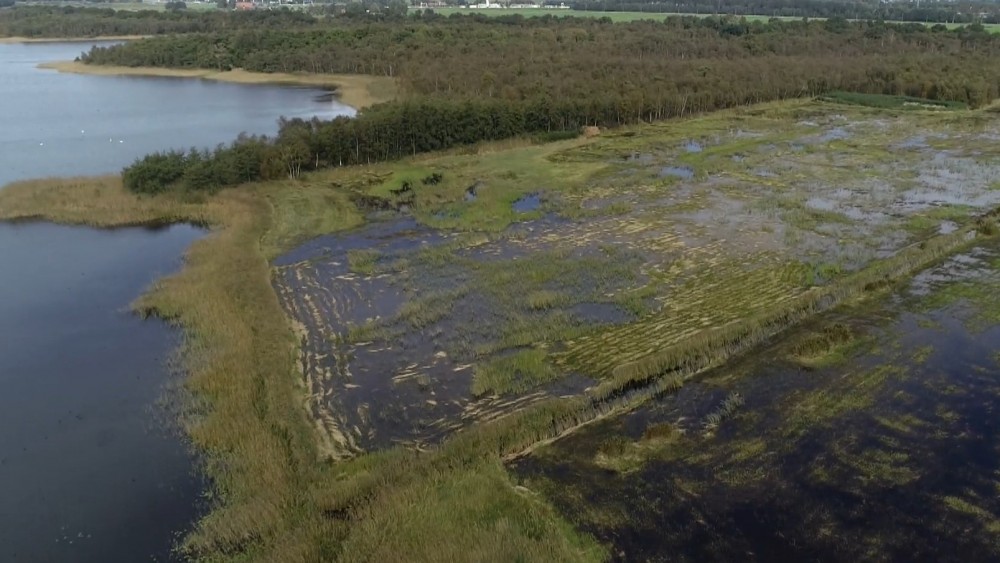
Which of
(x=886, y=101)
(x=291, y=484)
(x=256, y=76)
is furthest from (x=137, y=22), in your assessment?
(x=291, y=484)

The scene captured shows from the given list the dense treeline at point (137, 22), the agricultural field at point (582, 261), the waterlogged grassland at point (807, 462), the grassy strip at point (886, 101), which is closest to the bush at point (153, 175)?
the agricultural field at point (582, 261)

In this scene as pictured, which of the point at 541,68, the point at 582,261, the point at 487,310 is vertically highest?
the point at 541,68

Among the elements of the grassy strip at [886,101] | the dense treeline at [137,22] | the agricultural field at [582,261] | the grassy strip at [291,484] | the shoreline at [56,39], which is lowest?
the grassy strip at [291,484]

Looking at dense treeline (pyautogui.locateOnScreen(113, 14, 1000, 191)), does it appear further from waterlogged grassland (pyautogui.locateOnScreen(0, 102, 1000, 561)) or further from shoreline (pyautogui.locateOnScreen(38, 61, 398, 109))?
waterlogged grassland (pyautogui.locateOnScreen(0, 102, 1000, 561))

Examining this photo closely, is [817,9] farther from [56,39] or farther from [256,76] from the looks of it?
[56,39]

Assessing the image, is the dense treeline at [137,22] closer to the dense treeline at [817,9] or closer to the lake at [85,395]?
the lake at [85,395]

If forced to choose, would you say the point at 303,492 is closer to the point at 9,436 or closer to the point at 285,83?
the point at 9,436
